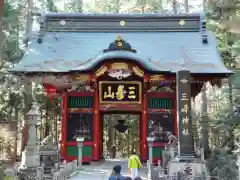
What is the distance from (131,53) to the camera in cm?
1554

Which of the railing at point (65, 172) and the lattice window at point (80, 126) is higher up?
the lattice window at point (80, 126)

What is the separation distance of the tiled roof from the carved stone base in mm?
5533

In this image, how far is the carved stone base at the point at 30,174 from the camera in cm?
1021

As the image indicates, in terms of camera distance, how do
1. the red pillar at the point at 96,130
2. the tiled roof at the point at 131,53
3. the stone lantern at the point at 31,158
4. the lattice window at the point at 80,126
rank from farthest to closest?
the lattice window at the point at 80,126 < the red pillar at the point at 96,130 < the tiled roof at the point at 131,53 < the stone lantern at the point at 31,158

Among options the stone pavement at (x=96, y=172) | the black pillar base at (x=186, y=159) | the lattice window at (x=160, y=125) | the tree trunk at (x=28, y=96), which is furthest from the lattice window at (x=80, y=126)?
the black pillar base at (x=186, y=159)

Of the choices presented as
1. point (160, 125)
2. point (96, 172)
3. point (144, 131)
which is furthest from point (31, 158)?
point (160, 125)

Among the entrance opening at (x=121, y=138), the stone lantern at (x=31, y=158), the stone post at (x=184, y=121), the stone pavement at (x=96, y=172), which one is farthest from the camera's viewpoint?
the entrance opening at (x=121, y=138)

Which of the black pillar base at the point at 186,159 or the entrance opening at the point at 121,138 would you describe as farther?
the entrance opening at the point at 121,138

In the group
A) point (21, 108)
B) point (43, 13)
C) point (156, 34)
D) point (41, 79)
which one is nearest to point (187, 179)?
point (41, 79)

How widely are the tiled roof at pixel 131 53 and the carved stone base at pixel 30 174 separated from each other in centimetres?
553

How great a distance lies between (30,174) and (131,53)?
7.02 meters

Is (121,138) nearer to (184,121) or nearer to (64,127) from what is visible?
(64,127)

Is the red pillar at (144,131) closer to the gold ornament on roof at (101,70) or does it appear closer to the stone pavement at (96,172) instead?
the stone pavement at (96,172)

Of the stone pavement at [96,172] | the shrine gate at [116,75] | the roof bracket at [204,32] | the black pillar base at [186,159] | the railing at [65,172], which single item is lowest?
the stone pavement at [96,172]
